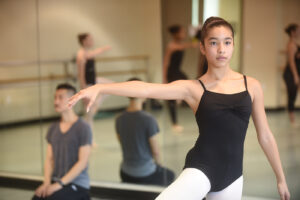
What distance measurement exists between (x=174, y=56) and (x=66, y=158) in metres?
1.28

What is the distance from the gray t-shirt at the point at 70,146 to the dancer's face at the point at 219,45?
1.49 metres

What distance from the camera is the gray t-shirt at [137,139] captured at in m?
3.81

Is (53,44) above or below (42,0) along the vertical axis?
below

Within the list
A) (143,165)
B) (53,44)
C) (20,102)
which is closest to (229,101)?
(143,165)

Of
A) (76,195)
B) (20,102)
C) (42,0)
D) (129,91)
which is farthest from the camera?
(20,102)

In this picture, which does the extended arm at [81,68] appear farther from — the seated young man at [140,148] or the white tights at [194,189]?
the white tights at [194,189]

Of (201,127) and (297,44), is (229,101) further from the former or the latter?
(297,44)

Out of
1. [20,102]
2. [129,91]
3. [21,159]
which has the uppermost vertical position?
[129,91]

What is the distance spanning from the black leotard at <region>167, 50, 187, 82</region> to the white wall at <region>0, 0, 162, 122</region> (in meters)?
0.13

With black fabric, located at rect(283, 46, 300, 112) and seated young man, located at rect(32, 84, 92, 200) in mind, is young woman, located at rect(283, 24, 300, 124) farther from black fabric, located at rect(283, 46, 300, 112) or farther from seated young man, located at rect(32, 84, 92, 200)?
seated young man, located at rect(32, 84, 92, 200)

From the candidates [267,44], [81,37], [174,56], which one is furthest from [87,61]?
[267,44]

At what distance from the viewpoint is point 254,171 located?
12.4ft

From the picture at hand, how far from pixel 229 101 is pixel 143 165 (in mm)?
1941

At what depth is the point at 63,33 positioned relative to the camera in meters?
4.51
